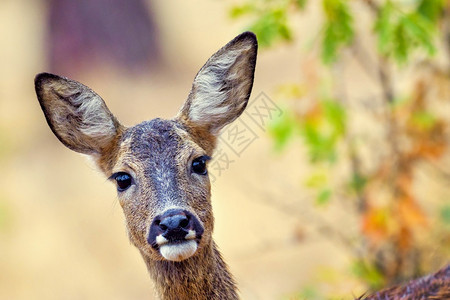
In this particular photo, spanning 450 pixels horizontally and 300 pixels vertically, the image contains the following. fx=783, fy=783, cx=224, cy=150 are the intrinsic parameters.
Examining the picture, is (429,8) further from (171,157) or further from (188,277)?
(188,277)

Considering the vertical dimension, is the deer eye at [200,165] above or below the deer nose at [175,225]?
above

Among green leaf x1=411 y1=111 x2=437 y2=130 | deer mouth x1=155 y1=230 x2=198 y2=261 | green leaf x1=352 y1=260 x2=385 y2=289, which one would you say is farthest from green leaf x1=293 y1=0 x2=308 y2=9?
green leaf x1=352 y1=260 x2=385 y2=289

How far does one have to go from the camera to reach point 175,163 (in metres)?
4.64

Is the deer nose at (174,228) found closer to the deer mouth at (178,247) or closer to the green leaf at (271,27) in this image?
the deer mouth at (178,247)

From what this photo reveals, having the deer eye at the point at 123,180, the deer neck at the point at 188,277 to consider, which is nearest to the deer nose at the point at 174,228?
the deer neck at the point at 188,277

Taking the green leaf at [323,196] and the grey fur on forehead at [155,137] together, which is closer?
the grey fur on forehead at [155,137]

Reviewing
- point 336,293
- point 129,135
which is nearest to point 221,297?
point 129,135

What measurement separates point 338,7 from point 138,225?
8.33ft

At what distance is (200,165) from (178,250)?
681 millimetres

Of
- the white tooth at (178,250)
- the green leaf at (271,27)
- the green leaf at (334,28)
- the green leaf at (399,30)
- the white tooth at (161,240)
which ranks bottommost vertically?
the white tooth at (178,250)

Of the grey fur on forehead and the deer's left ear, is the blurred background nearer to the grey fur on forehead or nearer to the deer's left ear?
the grey fur on forehead

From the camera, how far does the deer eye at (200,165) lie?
15.5ft

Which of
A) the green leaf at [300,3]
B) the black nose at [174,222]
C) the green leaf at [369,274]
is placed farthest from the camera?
the green leaf at [369,274]

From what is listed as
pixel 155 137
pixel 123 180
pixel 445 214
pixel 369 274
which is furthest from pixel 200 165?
pixel 445 214
